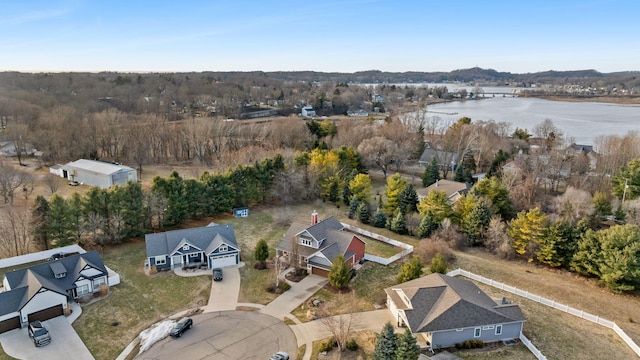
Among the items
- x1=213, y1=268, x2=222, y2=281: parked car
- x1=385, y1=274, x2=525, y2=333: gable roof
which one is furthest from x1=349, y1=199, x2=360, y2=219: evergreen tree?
x1=385, y1=274, x2=525, y2=333: gable roof

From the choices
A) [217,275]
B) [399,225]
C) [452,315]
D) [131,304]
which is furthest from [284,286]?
[399,225]

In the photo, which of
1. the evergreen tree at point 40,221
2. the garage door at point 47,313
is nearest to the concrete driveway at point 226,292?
the garage door at point 47,313

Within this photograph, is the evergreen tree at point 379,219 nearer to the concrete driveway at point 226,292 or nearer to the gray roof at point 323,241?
the gray roof at point 323,241

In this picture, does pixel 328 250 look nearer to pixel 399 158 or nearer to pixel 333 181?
pixel 333 181

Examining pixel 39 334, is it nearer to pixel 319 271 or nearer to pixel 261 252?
pixel 261 252

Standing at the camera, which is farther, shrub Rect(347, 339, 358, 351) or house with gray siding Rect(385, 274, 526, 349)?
house with gray siding Rect(385, 274, 526, 349)

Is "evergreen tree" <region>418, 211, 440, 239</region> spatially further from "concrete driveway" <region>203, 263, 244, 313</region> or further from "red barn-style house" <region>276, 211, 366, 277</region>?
"concrete driveway" <region>203, 263, 244, 313</region>
